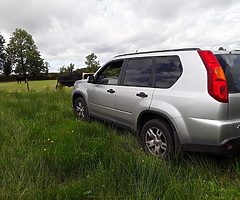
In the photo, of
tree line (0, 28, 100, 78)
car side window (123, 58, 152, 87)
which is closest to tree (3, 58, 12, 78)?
tree line (0, 28, 100, 78)

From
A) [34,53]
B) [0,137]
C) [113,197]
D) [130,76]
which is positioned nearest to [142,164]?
[113,197]

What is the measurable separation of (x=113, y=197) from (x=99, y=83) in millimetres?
3730

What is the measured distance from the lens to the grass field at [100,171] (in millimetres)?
3299

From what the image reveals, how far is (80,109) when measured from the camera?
25.0 feet

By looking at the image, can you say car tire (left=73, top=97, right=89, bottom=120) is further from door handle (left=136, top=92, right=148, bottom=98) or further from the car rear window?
the car rear window

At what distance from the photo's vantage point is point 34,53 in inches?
3280

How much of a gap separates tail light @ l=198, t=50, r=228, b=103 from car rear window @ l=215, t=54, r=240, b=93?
0.09 metres

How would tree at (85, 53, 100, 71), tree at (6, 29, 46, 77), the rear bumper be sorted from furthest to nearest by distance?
tree at (6, 29, 46, 77) → tree at (85, 53, 100, 71) → the rear bumper

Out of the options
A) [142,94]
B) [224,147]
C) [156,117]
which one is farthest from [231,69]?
[142,94]

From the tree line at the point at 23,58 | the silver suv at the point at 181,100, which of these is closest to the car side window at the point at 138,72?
the silver suv at the point at 181,100

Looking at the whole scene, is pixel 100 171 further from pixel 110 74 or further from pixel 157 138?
pixel 110 74

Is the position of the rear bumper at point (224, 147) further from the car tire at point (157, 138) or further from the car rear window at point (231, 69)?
the car rear window at point (231, 69)

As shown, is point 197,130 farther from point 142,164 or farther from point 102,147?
point 102,147

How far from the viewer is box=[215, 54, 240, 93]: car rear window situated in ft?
13.4
